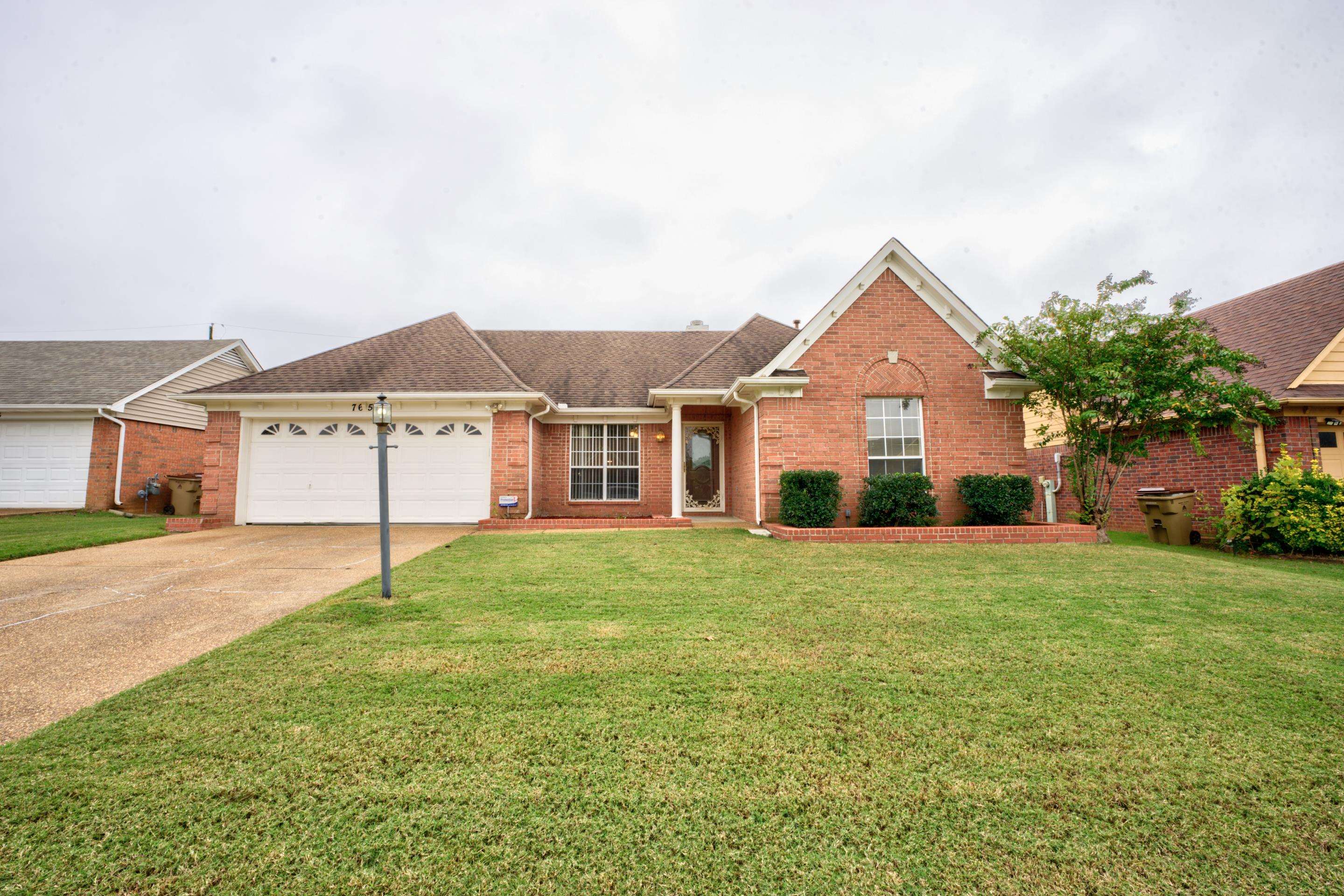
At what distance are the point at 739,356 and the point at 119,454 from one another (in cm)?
1808

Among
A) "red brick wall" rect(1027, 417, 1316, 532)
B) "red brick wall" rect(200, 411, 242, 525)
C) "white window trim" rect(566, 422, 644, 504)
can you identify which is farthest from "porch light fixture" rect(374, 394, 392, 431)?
"red brick wall" rect(1027, 417, 1316, 532)

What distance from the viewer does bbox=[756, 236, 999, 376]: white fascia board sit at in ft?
35.3

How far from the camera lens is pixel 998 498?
390 inches

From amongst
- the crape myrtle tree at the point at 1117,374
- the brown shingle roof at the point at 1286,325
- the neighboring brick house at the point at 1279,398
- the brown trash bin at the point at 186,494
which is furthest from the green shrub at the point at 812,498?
A: the brown trash bin at the point at 186,494

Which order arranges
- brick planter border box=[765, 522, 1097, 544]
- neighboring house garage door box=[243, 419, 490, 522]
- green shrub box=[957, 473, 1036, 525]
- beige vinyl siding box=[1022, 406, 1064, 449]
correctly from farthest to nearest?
beige vinyl siding box=[1022, 406, 1064, 449]
neighboring house garage door box=[243, 419, 490, 522]
green shrub box=[957, 473, 1036, 525]
brick planter border box=[765, 522, 1097, 544]

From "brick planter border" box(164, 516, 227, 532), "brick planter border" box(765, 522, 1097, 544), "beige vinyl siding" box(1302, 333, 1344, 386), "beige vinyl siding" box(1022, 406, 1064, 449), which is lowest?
"brick planter border" box(765, 522, 1097, 544)

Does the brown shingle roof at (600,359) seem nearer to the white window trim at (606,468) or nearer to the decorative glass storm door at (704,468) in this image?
the white window trim at (606,468)

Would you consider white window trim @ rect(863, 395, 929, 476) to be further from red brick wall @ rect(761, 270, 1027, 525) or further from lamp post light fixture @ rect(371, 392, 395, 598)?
lamp post light fixture @ rect(371, 392, 395, 598)

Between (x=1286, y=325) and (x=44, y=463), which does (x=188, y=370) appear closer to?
(x=44, y=463)

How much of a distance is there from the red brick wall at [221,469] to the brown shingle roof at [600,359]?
6.61 m

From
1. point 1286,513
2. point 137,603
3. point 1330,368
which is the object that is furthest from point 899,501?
point 137,603

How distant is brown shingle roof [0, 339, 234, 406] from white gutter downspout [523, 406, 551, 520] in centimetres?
1295

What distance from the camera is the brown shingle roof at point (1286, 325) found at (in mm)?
10930

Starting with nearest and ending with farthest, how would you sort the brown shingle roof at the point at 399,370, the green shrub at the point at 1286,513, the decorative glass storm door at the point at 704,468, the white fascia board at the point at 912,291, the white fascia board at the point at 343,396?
the green shrub at the point at 1286,513
the white fascia board at the point at 912,291
the white fascia board at the point at 343,396
the brown shingle roof at the point at 399,370
the decorative glass storm door at the point at 704,468
